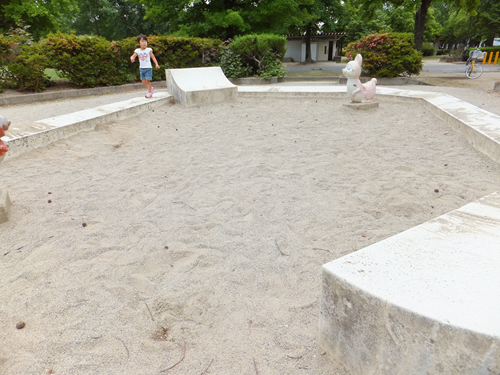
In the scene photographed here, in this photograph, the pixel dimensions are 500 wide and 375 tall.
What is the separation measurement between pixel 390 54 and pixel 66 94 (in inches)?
473

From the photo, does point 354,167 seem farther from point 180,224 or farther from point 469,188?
point 180,224

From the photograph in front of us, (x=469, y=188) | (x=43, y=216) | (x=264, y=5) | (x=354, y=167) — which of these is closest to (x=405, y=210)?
(x=469, y=188)

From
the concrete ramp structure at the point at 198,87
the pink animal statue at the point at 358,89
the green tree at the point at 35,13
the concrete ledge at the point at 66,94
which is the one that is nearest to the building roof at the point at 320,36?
the green tree at the point at 35,13

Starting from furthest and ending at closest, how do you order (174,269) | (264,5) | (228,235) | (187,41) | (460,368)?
1. (264,5)
2. (187,41)
3. (228,235)
4. (174,269)
5. (460,368)

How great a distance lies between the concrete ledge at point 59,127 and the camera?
16.5 feet

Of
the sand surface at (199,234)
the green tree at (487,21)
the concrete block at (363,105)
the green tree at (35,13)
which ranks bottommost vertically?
the sand surface at (199,234)

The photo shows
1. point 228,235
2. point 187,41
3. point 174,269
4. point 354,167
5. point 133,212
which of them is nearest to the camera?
point 174,269

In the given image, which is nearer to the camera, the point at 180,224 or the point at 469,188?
the point at 180,224

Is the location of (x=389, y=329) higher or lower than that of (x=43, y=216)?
higher

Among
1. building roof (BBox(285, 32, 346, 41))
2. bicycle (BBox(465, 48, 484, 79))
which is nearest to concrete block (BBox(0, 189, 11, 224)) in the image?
bicycle (BBox(465, 48, 484, 79))

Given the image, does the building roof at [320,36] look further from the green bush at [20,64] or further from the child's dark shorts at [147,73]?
the child's dark shorts at [147,73]

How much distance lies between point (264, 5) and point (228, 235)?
17.2m

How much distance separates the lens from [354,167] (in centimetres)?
444

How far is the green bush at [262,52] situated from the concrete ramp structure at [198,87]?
4130 millimetres
